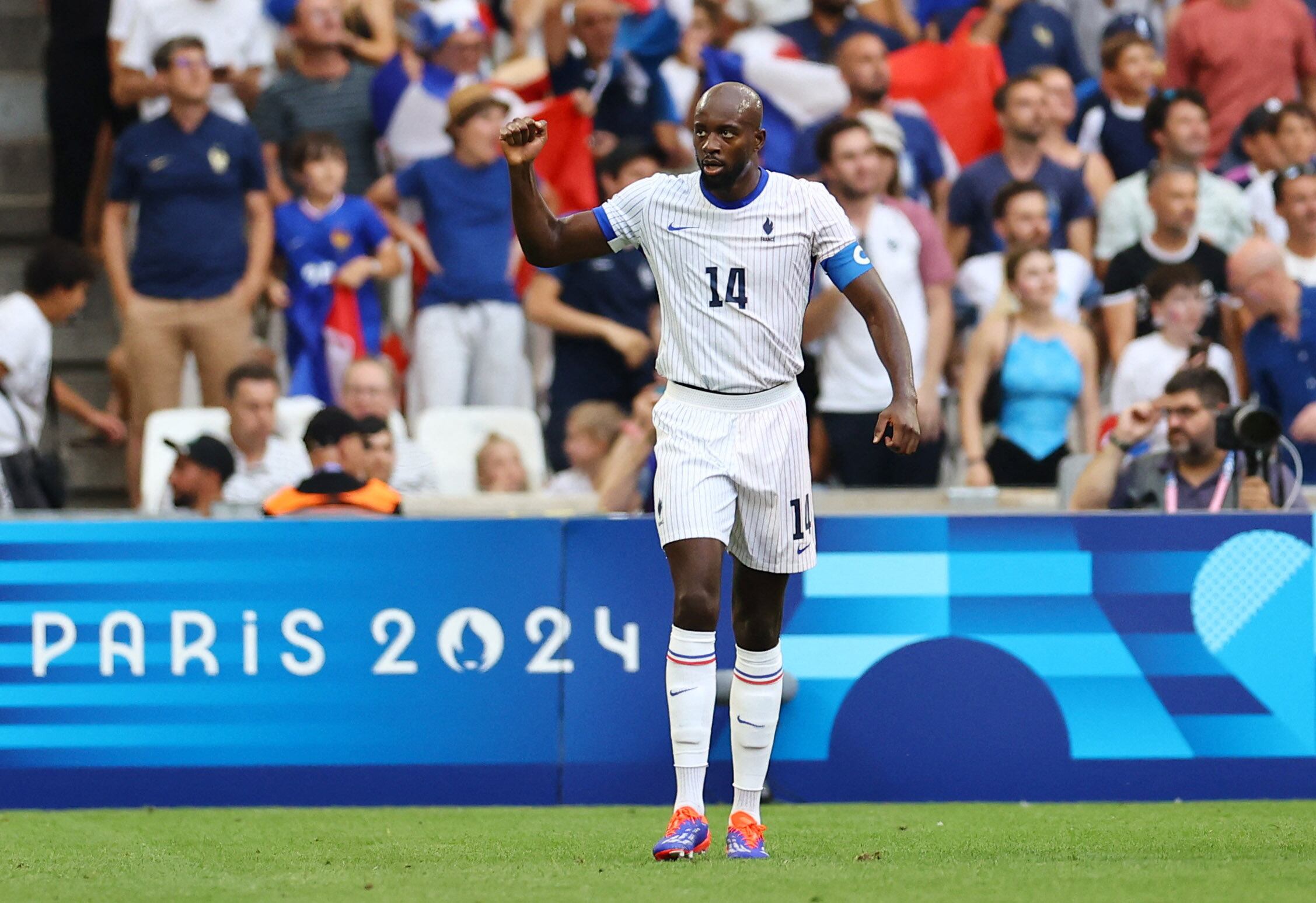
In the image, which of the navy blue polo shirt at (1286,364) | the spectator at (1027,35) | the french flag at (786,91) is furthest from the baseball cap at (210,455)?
the spectator at (1027,35)

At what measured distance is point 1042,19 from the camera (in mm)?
12828

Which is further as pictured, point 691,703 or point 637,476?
point 637,476

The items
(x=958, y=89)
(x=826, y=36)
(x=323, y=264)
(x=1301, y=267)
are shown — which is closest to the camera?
(x=1301, y=267)

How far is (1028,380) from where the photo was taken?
424 inches

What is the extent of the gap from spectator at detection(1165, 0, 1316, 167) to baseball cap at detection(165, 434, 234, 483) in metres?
6.24

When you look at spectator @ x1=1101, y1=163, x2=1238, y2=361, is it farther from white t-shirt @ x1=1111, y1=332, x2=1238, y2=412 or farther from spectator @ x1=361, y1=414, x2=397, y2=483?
spectator @ x1=361, y1=414, x2=397, y2=483

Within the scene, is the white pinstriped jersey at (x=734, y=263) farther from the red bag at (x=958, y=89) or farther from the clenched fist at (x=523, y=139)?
the red bag at (x=958, y=89)

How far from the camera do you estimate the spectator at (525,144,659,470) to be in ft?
36.8

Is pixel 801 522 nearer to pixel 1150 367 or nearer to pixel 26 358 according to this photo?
pixel 1150 367

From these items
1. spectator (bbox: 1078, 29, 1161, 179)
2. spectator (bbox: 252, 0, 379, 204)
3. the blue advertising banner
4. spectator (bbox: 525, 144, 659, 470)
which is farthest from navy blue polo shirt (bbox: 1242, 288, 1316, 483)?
spectator (bbox: 252, 0, 379, 204)

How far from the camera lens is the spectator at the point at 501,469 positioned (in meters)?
10.7

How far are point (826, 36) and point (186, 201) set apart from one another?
12.9ft

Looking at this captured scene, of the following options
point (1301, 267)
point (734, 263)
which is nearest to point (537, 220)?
point (734, 263)

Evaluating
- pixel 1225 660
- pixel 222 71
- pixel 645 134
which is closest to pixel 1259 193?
pixel 645 134
